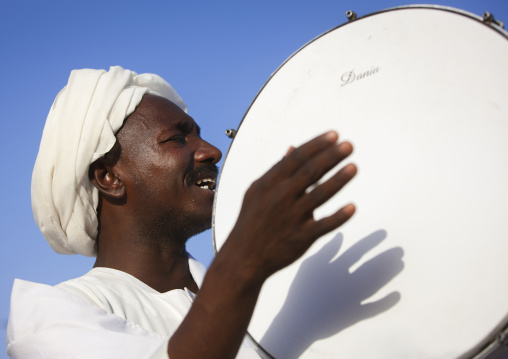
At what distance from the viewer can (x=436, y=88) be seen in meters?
1.46

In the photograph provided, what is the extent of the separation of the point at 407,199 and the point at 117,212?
1702 mm

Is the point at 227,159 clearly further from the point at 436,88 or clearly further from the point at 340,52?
the point at 436,88

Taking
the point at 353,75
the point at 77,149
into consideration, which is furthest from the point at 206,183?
the point at 353,75

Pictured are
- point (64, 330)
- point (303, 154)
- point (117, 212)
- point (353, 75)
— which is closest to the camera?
point (303, 154)

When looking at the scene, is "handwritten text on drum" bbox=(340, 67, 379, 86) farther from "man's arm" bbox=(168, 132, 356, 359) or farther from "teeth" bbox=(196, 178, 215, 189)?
"teeth" bbox=(196, 178, 215, 189)

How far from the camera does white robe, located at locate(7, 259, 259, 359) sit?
1.73m

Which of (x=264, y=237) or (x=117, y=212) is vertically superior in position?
(x=117, y=212)

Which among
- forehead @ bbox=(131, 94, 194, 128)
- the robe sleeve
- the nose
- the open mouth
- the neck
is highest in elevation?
Result: forehead @ bbox=(131, 94, 194, 128)

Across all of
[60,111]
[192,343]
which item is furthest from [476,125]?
[60,111]

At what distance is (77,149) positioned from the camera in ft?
8.83

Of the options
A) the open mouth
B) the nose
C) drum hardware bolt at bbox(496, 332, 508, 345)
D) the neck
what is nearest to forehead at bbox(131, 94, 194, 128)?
the nose

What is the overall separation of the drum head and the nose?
977 millimetres

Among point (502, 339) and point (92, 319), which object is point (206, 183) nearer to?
point (92, 319)

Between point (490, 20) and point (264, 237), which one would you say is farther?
point (490, 20)
